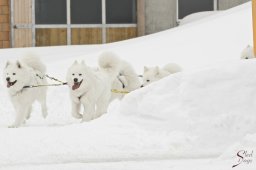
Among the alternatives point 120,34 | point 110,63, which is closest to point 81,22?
point 120,34

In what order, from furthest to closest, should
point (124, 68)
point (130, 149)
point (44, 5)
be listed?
point (44, 5) < point (124, 68) < point (130, 149)

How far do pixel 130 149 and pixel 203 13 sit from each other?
42.3 feet

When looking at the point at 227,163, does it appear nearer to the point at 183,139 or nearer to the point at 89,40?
the point at 183,139

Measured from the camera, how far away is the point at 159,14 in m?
17.5

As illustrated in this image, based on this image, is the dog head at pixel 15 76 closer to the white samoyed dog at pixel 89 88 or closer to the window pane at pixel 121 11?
the white samoyed dog at pixel 89 88

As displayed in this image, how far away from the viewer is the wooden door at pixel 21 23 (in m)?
16.7

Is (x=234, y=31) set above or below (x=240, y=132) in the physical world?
above

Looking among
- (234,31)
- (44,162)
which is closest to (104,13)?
(234,31)

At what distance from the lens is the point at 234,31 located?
47.9ft

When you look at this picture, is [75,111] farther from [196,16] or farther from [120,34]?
[196,16]

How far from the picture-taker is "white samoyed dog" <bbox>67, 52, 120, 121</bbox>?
306 inches

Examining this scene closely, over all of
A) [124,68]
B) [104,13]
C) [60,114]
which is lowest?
[60,114]

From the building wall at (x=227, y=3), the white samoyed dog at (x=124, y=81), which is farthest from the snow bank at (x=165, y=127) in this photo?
the building wall at (x=227, y=3)

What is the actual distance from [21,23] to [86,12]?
186 cm
